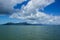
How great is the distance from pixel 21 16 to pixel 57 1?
1.54m

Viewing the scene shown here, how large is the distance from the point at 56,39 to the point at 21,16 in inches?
66.6

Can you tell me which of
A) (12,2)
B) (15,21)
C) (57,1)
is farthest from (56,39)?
(12,2)

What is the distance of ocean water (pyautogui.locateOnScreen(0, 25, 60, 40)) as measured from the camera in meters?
4.07

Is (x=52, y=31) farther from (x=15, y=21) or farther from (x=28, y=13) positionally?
(x=15, y=21)

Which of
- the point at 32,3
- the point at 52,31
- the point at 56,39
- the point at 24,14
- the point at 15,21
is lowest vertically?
the point at 56,39

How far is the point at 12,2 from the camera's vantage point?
4.18 m

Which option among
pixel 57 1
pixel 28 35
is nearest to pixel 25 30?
pixel 28 35

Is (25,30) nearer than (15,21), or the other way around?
(15,21)

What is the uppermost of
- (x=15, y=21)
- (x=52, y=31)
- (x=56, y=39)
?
(x=15, y=21)

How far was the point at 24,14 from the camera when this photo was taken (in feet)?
13.4

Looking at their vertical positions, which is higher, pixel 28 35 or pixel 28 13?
pixel 28 13

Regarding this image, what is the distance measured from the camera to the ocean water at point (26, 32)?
4.07m

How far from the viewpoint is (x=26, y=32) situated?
14.3 ft

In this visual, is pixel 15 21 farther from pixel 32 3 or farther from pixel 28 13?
pixel 32 3
